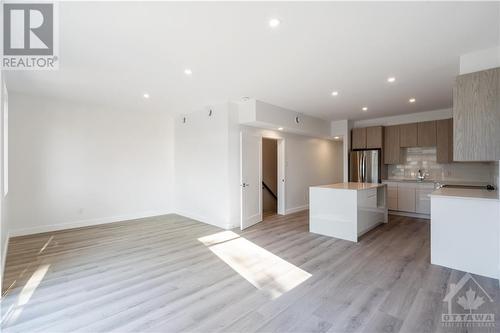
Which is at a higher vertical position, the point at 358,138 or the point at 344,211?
the point at 358,138

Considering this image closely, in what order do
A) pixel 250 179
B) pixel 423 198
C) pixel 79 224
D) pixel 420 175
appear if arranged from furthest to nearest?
pixel 420 175 → pixel 423 198 → pixel 250 179 → pixel 79 224

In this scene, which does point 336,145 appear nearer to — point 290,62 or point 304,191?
point 304,191

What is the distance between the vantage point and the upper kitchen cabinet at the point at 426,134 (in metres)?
5.71

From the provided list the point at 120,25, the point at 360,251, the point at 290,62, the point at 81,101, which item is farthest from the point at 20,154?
the point at 360,251

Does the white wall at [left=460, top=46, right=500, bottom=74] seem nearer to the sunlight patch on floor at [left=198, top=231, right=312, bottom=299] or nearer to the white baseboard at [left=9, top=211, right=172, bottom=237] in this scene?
the sunlight patch on floor at [left=198, top=231, right=312, bottom=299]

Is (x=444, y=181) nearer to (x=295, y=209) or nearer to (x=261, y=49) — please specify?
(x=295, y=209)

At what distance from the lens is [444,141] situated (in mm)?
5559

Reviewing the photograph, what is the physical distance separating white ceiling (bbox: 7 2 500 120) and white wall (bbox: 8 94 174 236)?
617 mm

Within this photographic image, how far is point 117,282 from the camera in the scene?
271cm

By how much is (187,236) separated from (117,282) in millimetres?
1787

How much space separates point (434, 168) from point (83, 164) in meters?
8.41
